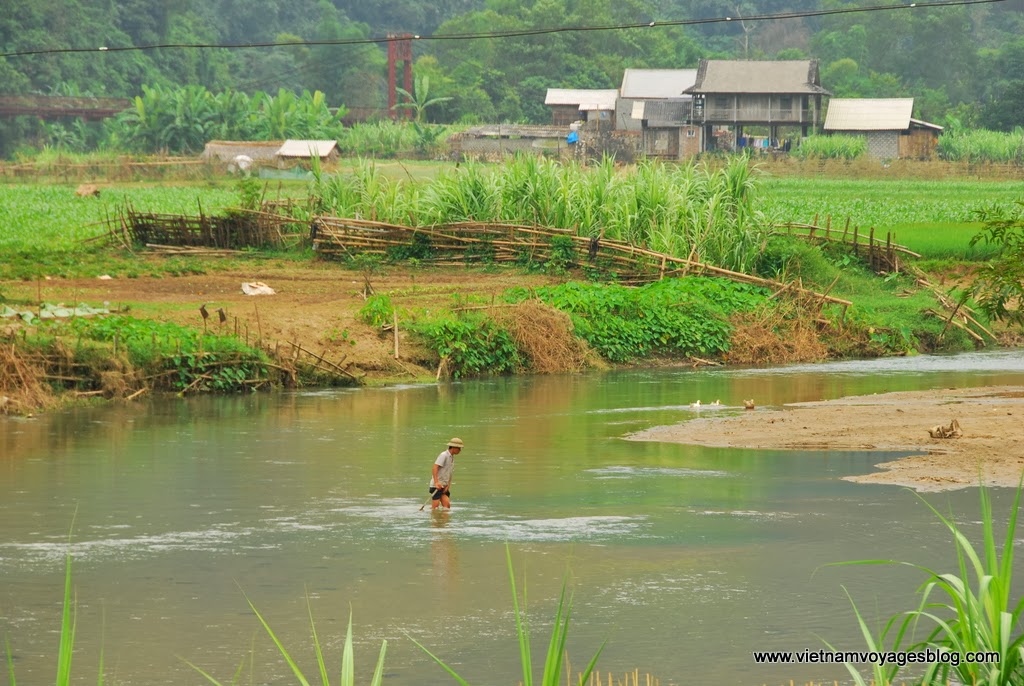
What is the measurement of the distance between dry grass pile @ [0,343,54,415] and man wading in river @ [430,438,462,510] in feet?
25.4

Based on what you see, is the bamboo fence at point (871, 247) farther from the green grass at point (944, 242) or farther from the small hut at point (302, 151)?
the small hut at point (302, 151)

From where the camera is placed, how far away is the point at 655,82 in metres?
72.3

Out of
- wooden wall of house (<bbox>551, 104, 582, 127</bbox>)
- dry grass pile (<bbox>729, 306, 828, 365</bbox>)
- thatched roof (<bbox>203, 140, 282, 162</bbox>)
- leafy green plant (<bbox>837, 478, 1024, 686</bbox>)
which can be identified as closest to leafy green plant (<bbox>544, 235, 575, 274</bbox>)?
dry grass pile (<bbox>729, 306, 828, 365</bbox>)

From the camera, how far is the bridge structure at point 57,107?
221 ft

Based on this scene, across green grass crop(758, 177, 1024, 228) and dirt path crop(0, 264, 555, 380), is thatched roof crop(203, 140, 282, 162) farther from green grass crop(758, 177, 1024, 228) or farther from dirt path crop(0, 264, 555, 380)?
dirt path crop(0, 264, 555, 380)

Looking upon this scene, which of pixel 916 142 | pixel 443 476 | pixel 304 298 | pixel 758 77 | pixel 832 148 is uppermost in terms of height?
pixel 758 77

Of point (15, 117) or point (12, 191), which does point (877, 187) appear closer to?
point (12, 191)

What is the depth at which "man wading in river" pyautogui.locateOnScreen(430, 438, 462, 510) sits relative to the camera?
486 inches

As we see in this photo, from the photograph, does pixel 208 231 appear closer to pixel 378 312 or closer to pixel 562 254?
pixel 562 254

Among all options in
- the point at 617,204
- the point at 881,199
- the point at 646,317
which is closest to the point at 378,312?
the point at 646,317

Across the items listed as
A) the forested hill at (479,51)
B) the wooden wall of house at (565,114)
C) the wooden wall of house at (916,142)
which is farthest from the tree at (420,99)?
the wooden wall of house at (916,142)

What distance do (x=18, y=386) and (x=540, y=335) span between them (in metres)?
8.39

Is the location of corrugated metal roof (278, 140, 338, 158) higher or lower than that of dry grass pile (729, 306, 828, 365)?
higher

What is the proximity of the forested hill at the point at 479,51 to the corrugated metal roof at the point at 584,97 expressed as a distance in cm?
351
